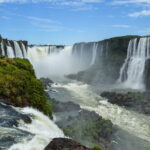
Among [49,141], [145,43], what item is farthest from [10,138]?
[145,43]

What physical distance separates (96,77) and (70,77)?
1047 centimetres

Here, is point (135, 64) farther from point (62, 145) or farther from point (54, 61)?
point (62, 145)

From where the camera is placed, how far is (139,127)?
24547 mm

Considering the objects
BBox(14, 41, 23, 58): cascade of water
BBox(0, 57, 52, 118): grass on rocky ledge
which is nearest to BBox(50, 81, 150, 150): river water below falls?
BBox(0, 57, 52, 118): grass on rocky ledge

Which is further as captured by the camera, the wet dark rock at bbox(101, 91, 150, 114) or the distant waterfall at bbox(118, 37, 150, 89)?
the distant waterfall at bbox(118, 37, 150, 89)

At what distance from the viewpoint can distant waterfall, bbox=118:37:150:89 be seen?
5049cm

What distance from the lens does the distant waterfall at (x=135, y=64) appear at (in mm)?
50491

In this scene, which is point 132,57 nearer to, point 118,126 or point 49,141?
point 118,126

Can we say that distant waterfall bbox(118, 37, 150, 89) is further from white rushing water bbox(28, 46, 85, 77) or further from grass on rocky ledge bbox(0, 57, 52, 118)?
grass on rocky ledge bbox(0, 57, 52, 118)

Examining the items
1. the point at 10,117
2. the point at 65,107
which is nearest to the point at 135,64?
the point at 65,107

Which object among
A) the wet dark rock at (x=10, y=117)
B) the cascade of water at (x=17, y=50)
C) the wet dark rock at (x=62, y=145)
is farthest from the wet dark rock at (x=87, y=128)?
the cascade of water at (x=17, y=50)

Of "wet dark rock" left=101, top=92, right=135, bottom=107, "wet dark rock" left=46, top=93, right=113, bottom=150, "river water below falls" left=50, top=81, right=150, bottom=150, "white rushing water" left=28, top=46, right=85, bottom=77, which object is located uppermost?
"white rushing water" left=28, top=46, right=85, bottom=77

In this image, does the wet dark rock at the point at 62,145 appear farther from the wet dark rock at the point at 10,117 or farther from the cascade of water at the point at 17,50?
the cascade of water at the point at 17,50

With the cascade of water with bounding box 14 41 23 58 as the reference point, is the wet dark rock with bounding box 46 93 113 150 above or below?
below
